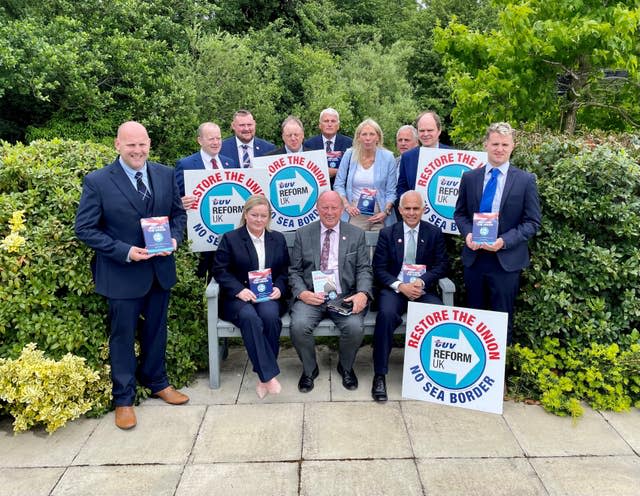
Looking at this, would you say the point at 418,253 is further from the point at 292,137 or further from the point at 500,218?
the point at 292,137

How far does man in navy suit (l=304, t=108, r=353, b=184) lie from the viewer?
663cm

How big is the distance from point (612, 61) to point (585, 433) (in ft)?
18.7

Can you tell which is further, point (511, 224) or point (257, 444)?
point (511, 224)

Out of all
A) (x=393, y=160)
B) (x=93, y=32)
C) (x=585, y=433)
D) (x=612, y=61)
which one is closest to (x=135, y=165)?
(x=393, y=160)

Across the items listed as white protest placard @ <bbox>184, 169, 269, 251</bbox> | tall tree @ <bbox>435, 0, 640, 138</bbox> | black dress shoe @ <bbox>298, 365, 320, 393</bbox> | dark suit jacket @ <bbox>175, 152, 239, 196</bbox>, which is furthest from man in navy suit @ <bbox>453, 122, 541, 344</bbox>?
tall tree @ <bbox>435, 0, 640, 138</bbox>

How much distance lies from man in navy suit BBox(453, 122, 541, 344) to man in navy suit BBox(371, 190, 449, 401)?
1.05 feet

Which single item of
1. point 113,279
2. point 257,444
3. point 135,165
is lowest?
point 257,444

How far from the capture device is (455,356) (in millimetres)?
4672

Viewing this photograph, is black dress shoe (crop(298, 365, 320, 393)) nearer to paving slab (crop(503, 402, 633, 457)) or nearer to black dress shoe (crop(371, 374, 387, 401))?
black dress shoe (crop(371, 374, 387, 401))

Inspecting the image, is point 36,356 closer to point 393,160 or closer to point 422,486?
point 422,486

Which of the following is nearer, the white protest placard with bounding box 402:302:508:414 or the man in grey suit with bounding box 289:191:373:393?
the white protest placard with bounding box 402:302:508:414

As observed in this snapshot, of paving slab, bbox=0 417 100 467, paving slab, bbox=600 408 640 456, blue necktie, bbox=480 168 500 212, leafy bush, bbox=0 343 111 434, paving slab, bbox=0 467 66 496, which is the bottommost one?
paving slab, bbox=0 417 100 467

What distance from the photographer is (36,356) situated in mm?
4316

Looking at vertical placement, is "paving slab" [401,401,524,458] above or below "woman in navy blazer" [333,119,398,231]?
below
